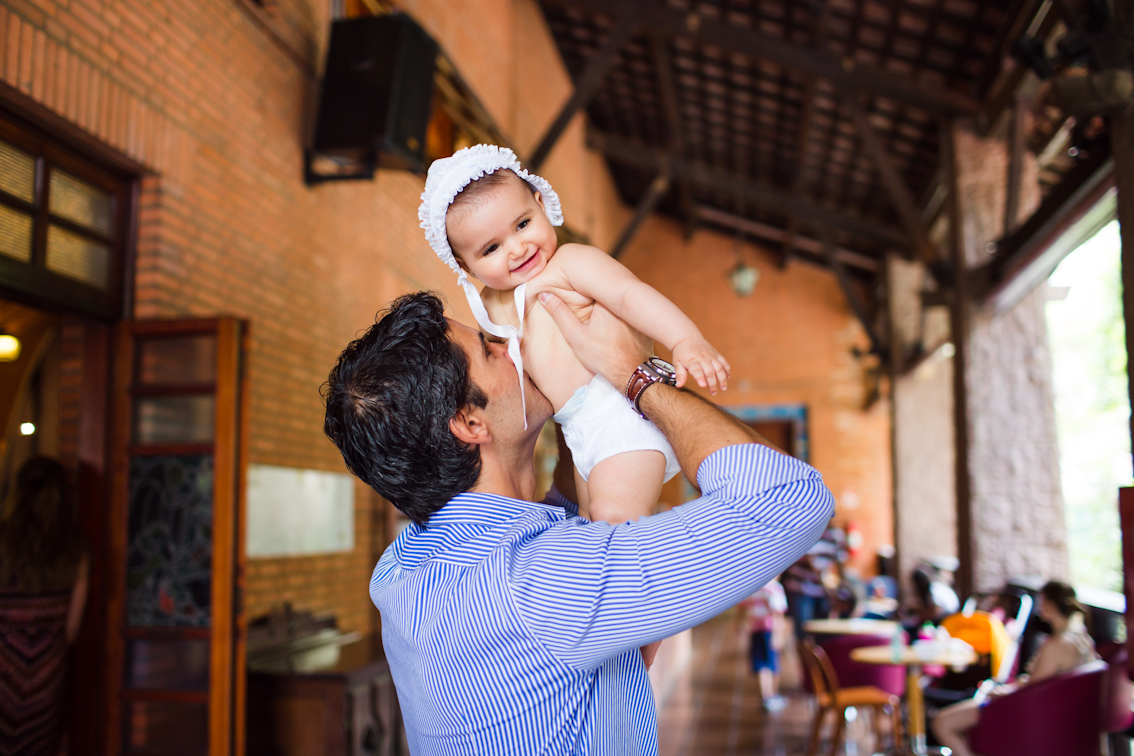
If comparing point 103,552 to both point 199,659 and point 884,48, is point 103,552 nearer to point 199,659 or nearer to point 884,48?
point 199,659

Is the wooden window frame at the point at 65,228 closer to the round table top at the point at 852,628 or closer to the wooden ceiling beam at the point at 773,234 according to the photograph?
the round table top at the point at 852,628

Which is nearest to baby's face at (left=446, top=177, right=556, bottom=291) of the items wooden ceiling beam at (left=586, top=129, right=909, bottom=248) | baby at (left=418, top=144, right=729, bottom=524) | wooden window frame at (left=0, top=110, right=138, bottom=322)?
baby at (left=418, top=144, right=729, bottom=524)

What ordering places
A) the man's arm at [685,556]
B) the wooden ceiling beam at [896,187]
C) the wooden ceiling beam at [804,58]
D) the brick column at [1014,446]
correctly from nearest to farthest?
the man's arm at [685,556]
the brick column at [1014,446]
the wooden ceiling beam at [804,58]
the wooden ceiling beam at [896,187]

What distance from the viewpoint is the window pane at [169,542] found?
321cm

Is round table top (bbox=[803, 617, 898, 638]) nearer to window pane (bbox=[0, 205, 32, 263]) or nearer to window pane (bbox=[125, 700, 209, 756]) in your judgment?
window pane (bbox=[125, 700, 209, 756])

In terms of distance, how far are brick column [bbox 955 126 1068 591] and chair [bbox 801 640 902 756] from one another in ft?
3.93

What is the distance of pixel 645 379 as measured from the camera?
1.13m

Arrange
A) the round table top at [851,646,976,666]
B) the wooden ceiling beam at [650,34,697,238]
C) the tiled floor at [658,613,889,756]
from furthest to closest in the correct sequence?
1. the wooden ceiling beam at [650,34,697,238]
2. the tiled floor at [658,613,889,756]
3. the round table top at [851,646,976,666]

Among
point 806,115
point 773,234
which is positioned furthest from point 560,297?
point 773,234

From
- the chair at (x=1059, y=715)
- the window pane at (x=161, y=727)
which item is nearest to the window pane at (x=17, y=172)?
the window pane at (x=161, y=727)

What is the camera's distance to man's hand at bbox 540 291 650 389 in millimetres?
1219

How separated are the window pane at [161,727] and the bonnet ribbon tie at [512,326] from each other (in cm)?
251

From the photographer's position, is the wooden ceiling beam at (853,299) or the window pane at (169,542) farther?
the wooden ceiling beam at (853,299)

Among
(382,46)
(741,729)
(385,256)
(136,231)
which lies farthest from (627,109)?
(136,231)
